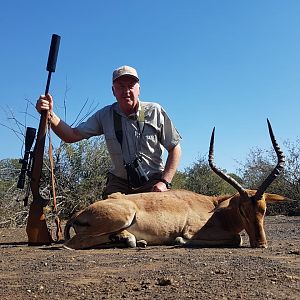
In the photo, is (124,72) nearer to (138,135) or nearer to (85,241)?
(138,135)

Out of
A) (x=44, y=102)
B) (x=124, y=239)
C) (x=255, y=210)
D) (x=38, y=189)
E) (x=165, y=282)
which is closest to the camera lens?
(x=165, y=282)

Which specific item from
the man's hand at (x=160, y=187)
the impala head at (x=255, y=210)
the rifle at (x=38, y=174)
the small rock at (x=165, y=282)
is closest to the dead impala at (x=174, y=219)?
the impala head at (x=255, y=210)

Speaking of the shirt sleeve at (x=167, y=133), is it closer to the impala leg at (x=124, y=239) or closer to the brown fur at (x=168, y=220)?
the brown fur at (x=168, y=220)

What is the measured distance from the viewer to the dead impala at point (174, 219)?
259 inches

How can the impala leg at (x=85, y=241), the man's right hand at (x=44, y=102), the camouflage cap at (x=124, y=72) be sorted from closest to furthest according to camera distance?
the impala leg at (x=85, y=241), the man's right hand at (x=44, y=102), the camouflage cap at (x=124, y=72)

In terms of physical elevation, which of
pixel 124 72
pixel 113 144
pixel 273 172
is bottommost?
pixel 273 172

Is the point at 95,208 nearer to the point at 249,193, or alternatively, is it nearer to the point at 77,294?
the point at 249,193

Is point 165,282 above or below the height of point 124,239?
below

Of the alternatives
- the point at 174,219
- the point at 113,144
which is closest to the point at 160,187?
the point at 174,219

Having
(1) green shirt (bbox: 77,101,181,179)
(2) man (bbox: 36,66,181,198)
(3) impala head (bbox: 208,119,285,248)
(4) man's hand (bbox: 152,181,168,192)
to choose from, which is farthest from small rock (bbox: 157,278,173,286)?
(1) green shirt (bbox: 77,101,181,179)

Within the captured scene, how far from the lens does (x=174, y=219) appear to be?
7156 mm

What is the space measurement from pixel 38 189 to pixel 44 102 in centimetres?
117

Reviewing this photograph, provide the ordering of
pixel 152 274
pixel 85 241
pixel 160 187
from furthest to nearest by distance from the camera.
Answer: pixel 160 187 < pixel 85 241 < pixel 152 274

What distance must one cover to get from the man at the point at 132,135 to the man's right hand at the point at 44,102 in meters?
0.51
